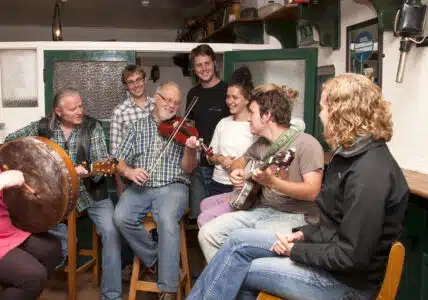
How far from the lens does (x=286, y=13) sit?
318 centimetres

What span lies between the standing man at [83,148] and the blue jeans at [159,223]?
0.13 metres

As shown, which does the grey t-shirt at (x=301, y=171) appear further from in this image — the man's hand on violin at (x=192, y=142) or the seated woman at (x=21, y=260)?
the seated woman at (x=21, y=260)

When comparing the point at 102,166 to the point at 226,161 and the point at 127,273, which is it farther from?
the point at 127,273

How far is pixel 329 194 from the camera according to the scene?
155 cm

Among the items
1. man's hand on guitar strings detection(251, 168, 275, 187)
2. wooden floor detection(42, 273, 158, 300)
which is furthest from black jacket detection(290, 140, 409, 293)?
wooden floor detection(42, 273, 158, 300)

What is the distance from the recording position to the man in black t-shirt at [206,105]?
9.74 feet

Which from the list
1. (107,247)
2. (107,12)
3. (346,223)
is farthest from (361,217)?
(107,12)

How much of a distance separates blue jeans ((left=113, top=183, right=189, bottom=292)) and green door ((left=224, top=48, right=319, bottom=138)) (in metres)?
1.07

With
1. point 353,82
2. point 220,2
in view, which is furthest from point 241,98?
point 220,2

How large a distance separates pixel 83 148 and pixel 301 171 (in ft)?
4.36

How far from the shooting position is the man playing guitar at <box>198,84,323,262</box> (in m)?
1.96

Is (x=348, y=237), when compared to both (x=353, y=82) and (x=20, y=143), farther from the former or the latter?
(x=20, y=143)

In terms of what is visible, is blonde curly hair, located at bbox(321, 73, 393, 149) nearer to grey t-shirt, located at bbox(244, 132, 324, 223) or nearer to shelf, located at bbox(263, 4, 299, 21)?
grey t-shirt, located at bbox(244, 132, 324, 223)

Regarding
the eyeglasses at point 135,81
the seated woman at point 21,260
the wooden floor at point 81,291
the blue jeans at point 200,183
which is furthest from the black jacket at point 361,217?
the eyeglasses at point 135,81
